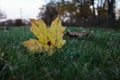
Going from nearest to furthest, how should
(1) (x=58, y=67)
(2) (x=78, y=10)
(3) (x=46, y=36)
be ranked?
(1) (x=58, y=67) < (3) (x=46, y=36) < (2) (x=78, y=10)

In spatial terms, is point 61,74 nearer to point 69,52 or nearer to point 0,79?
point 0,79

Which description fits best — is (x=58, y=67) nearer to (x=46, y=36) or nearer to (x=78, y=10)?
(x=46, y=36)

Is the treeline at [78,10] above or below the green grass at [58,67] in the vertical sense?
below

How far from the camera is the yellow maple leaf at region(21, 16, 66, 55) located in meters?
2.03

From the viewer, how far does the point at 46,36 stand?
6.83 feet

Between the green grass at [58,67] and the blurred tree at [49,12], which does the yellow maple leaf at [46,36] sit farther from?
Answer: the blurred tree at [49,12]

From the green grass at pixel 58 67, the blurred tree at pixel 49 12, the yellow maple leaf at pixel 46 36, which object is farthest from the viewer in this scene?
the blurred tree at pixel 49 12

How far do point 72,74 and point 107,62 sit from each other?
56 centimetres

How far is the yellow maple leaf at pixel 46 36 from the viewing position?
203 cm

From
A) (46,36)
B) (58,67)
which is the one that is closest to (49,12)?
(46,36)

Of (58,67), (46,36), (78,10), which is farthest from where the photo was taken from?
(78,10)

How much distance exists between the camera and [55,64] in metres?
1.88

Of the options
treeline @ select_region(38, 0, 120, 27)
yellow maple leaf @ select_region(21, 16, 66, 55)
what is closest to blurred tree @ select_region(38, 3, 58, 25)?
treeline @ select_region(38, 0, 120, 27)

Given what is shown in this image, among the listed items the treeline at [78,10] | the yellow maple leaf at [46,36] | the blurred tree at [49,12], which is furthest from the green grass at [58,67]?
the blurred tree at [49,12]
